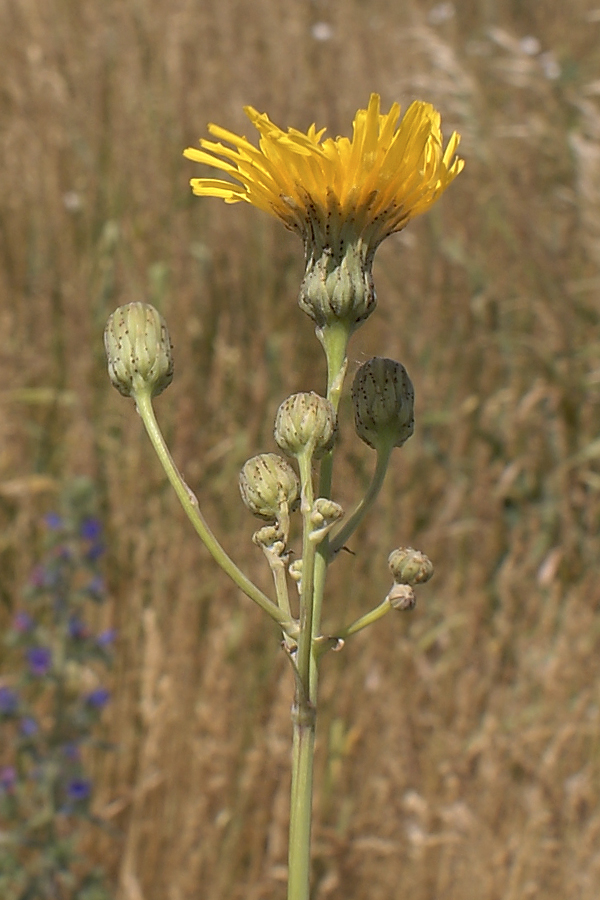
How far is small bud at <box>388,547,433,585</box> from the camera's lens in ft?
3.33

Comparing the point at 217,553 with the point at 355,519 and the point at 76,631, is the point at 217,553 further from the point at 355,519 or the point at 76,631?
the point at 76,631

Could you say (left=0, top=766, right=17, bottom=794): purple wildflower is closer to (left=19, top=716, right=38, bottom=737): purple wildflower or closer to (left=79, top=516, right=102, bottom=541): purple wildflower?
(left=19, top=716, right=38, bottom=737): purple wildflower

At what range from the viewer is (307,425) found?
0.93 metres

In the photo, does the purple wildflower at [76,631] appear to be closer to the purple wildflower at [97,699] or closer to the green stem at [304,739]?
the purple wildflower at [97,699]

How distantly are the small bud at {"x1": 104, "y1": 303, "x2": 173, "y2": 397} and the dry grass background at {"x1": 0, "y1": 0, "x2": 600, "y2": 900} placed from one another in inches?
64.4

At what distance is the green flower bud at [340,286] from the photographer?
0.99 meters

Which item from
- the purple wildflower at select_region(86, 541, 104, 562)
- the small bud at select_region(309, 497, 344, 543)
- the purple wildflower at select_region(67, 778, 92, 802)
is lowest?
the purple wildflower at select_region(67, 778, 92, 802)

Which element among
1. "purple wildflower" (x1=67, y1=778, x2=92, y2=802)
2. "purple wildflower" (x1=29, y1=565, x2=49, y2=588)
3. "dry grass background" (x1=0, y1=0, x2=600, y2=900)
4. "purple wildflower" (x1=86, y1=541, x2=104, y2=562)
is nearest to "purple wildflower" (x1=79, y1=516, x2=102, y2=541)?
"purple wildflower" (x1=86, y1=541, x2=104, y2=562)

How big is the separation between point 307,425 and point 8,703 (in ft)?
6.28

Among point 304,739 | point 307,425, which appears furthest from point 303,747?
point 307,425

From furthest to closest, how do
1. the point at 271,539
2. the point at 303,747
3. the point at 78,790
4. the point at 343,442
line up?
the point at 343,442 → the point at 78,790 → the point at 271,539 → the point at 303,747

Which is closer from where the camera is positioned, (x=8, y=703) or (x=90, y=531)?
(x=8, y=703)

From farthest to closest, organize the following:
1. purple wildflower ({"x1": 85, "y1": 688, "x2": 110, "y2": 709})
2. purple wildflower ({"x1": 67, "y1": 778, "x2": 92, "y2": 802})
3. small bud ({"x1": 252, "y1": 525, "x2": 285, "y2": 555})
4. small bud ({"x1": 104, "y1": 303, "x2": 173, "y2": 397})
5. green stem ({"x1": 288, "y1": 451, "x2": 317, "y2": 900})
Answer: purple wildflower ({"x1": 85, "y1": 688, "x2": 110, "y2": 709}) → purple wildflower ({"x1": 67, "y1": 778, "x2": 92, "y2": 802}) → small bud ({"x1": 104, "y1": 303, "x2": 173, "y2": 397}) → small bud ({"x1": 252, "y1": 525, "x2": 285, "y2": 555}) → green stem ({"x1": 288, "y1": 451, "x2": 317, "y2": 900})

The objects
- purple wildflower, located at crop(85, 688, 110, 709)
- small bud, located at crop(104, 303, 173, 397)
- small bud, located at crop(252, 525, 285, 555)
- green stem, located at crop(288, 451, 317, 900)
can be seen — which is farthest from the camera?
purple wildflower, located at crop(85, 688, 110, 709)
